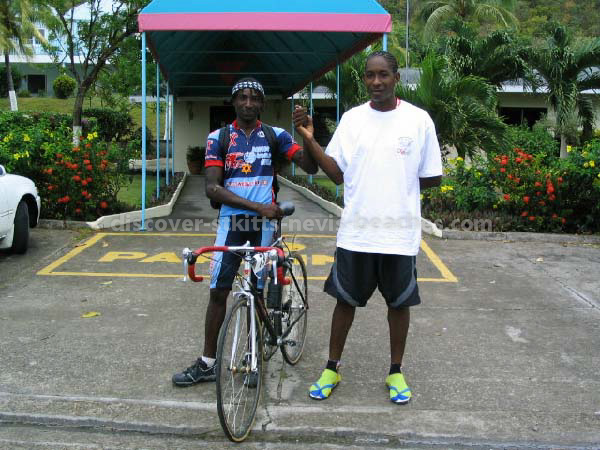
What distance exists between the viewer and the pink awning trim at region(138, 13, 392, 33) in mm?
8406

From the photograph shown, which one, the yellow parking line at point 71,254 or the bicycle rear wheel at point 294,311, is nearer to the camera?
the bicycle rear wheel at point 294,311

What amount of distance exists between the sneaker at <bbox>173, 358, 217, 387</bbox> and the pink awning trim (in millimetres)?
5496

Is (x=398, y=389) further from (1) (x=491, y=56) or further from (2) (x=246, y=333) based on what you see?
(1) (x=491, y=56)

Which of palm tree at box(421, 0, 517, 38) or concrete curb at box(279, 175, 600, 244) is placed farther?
palm tree at box(421, 0, 517, 38)

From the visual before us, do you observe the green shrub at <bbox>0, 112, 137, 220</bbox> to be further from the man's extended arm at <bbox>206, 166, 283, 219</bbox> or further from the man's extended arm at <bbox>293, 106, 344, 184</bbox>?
the man's extended arm at <bbox>293, 106, 344, 184</bbox>

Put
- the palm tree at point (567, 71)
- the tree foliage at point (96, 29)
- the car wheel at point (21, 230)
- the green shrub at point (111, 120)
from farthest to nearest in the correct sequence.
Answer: the green shrub at point (111, 120) → the tree foliage at point (96, 29) → the palm tree at point (567, 71) → the car wheel at point (21, 230)

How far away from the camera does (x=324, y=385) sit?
154 inches

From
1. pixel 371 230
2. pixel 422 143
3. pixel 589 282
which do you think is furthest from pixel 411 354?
pixel 589 282

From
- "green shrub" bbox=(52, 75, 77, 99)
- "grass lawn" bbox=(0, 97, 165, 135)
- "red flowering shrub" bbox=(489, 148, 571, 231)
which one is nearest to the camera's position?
"red flowering shrub" bbox=(489, 148, 571, 231)

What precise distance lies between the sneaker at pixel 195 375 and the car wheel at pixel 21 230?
4.30 m

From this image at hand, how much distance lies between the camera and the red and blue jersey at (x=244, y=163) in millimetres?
3854

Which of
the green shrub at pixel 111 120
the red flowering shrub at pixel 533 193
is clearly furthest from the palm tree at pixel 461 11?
the red flowering shrub at pixel 533 193

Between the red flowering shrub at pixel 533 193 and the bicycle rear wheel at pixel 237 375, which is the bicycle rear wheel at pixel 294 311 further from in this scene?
the red flowering shrub at pixel 533 193

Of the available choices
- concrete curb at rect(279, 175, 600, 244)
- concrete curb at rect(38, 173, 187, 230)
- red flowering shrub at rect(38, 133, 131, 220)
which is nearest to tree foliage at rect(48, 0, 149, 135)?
concrete curb at rect(38, 173, 187, 230)
